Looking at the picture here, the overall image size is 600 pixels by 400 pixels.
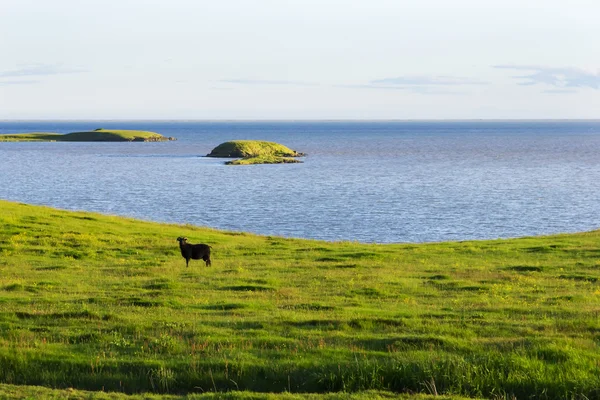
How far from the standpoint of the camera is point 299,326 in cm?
2009

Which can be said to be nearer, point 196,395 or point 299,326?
point 196,395

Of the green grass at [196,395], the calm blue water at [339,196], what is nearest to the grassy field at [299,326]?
the green grass at [196,395]

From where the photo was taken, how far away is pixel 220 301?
966 inches

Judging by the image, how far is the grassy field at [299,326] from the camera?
1547cm

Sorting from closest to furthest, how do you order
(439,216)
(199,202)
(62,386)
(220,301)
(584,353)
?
(62,386)
(584,353)
(220,301)
(439,216)
(199,202)

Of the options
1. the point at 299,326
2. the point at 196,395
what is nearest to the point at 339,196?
the point at 299,326

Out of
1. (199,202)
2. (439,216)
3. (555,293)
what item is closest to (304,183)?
(199,202)

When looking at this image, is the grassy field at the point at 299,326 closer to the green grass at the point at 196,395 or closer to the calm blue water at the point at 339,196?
the green grass at the point at 196,395

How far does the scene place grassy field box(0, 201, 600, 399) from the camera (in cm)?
1547

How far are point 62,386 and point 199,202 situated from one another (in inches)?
3498

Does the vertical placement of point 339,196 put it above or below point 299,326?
below

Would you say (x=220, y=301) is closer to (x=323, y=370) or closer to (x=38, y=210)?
(x=323, y=370)

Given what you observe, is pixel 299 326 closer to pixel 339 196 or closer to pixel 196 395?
pixel 196 395

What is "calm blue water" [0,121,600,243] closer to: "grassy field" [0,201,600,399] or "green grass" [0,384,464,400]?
"grassy field" [0,201,600,399]
